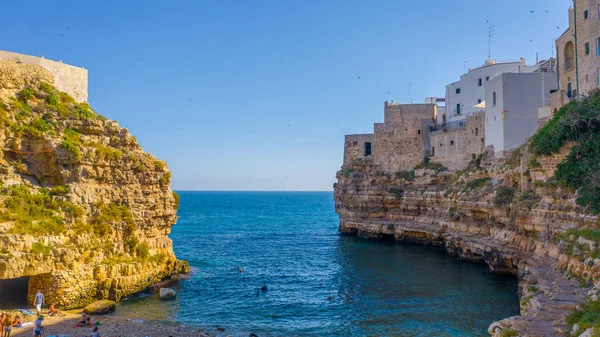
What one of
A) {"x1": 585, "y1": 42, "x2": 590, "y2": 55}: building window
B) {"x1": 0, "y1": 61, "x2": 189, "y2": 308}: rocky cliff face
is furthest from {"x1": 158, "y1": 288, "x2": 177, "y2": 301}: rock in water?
{"x1": 585, "y1": 42, "x2": 590, "y2": 55}: building window

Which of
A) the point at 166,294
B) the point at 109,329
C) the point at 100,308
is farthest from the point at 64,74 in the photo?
the point at 109,329

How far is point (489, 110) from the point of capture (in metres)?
39.6

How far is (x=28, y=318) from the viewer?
62.7ft

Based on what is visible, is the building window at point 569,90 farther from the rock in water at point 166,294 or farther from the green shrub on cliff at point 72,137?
the green shrub on cliff at point 72,137

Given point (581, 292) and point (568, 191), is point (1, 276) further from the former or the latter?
point (568, 191)

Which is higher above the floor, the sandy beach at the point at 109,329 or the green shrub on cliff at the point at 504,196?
the green shrub on cliff at the point at 504,196

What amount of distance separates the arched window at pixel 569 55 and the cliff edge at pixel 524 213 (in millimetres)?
7516

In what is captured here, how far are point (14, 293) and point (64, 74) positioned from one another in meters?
12.7

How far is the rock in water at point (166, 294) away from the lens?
24.0 metres


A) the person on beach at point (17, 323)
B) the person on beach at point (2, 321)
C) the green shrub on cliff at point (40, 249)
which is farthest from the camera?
the green shrub on cliff at point (40, 249)

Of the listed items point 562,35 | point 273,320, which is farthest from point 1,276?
point 562,35

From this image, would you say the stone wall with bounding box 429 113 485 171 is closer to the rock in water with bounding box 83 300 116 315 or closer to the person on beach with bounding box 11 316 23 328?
the rock in water with bounding box 83 300 116 315

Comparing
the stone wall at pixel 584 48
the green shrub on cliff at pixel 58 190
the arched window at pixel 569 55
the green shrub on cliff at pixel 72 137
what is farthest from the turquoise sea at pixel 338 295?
the arched window at pixel 569 55

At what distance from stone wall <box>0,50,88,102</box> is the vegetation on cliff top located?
1115 inches
